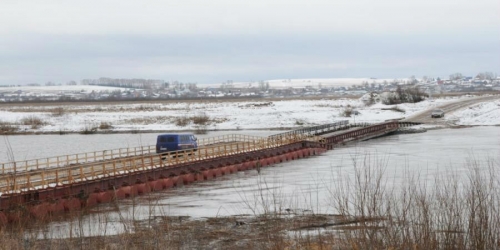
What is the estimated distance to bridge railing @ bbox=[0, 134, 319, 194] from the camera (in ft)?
106

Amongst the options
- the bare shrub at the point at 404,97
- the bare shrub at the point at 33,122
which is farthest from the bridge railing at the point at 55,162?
the bare shrub at the point at 404,97

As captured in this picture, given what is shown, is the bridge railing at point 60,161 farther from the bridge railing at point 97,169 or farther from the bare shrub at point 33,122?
the bare shrub at point 33,122

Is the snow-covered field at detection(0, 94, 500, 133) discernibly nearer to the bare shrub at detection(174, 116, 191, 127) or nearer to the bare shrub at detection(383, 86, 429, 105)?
the bare shrub at detection(174, 116, 191, 127)

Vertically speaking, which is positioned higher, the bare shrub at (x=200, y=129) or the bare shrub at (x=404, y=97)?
the bare shrub at (x=404, y=97)

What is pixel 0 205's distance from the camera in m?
28.7

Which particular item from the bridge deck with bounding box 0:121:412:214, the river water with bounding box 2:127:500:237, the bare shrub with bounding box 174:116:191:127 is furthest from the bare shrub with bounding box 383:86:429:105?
the bridge deck with bounding box 0:121:412:214

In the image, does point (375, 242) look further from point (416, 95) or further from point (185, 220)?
point (416, 95)

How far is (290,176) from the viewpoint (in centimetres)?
4516

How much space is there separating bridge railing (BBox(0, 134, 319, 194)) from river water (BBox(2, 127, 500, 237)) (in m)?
2.26

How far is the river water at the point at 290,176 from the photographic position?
2646 cm

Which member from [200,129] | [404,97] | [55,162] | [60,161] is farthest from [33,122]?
[55,162]

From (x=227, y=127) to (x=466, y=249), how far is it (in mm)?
91205

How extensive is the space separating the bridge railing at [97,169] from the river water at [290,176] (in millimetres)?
2261

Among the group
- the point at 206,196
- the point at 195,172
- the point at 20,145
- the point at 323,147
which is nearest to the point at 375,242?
the point at 206,196
